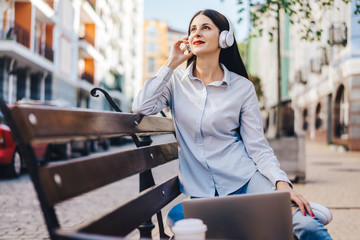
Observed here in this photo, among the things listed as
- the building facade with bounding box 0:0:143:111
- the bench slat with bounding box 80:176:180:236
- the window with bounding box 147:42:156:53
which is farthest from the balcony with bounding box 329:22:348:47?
the window with bounding box 147:42:156:53

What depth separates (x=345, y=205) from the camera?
621 cm

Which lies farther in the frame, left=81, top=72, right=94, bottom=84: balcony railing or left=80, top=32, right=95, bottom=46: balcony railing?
left=81, top=72, right=94, bottom=84: balcony railing

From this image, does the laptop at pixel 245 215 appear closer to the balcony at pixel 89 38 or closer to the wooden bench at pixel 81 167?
the wooden bench at pixel 81 167

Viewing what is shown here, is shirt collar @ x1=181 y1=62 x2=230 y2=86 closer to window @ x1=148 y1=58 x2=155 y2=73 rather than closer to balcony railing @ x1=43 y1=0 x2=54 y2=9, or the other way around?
balcony railing @ x1=43 y1=0 x2=54 y2=9

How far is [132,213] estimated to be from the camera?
1.98 meters

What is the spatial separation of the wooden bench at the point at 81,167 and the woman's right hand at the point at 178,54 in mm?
518

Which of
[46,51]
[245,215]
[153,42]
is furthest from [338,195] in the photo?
[153,42]

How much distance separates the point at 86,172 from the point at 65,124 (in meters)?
0.19

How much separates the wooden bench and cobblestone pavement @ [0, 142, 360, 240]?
2.78 ft

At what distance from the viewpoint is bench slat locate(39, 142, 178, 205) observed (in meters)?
1.49

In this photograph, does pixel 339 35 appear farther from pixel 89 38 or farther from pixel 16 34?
pixel 89 38

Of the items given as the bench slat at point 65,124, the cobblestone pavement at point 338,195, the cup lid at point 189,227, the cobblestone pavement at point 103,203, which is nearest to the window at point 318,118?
the cobblestone pavement at point 338,195

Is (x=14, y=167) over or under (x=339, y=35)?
under

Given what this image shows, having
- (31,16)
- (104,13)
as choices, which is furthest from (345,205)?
(104,13)
